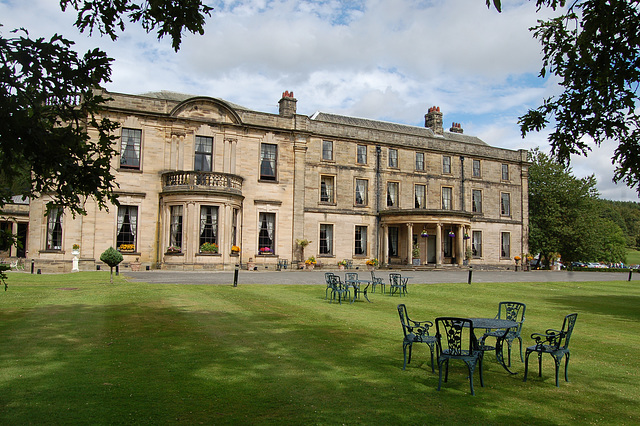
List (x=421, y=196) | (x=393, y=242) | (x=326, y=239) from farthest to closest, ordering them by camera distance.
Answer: (x=421, y=196) → (x=393, y=242) → (x=326, y=239)

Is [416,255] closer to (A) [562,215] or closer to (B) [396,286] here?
(B) [396,286]

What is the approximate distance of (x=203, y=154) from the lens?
108ft

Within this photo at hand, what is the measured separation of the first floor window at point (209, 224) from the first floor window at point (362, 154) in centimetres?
1350

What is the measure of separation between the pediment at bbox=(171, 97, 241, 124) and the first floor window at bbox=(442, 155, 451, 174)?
1912 cm

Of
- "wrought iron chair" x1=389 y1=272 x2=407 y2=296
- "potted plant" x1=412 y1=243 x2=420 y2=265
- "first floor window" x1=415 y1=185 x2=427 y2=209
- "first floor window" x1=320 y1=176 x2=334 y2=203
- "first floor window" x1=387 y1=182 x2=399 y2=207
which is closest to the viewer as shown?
"wrought iron chair" x1=389 y1=272 x2=407 y2=296

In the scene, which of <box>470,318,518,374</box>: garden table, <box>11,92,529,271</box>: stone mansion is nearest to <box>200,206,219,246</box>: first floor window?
<box>11,92,529,271</box>: stone mansion

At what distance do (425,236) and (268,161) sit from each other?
1398 cm

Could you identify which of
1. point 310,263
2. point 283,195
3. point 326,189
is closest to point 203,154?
point 283,195

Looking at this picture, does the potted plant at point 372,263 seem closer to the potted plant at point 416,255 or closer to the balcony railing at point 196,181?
the potted plant at point 416,255

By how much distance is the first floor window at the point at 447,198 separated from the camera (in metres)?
42.5

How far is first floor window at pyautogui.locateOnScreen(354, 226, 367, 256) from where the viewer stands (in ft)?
126

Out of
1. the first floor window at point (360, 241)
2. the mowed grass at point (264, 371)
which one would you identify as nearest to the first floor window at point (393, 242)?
the first floor window at point (360, 241)

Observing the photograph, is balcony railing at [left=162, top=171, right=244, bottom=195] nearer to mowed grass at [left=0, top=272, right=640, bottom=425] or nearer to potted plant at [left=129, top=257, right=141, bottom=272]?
potted plant at [left=129, top=257, right=141, bottom=272]

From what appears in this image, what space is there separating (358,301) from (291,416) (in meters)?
11.5
